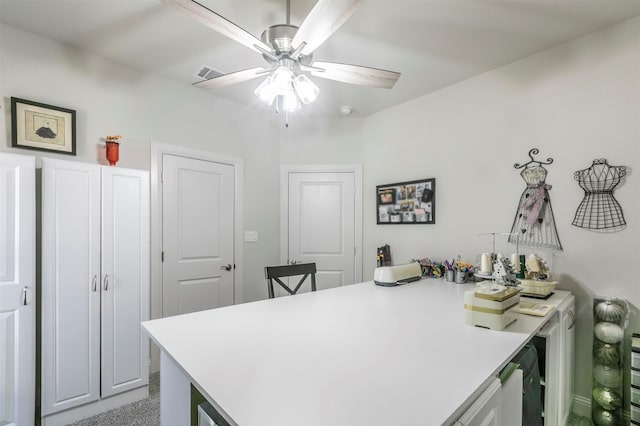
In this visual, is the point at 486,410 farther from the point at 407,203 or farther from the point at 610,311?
the point at 407,203

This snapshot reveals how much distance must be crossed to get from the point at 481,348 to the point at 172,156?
107 inches

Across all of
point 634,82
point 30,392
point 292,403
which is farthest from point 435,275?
point 30,392

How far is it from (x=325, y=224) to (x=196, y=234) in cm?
140

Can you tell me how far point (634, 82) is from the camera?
6.08 feet

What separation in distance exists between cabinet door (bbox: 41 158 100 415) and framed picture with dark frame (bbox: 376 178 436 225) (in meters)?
2.52

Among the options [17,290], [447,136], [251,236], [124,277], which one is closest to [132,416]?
[124,277]

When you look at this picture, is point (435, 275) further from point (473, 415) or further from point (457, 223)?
point (473, 415)

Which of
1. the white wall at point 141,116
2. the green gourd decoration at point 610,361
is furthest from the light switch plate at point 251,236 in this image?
the green gourd decoration at point 610,361

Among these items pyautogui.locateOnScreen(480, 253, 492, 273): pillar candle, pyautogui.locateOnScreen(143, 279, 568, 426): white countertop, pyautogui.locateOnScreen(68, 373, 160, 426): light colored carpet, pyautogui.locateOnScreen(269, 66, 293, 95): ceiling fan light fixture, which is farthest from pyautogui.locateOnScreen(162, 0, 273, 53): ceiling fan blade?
pyautogui.locateOnScreen(68, 373, 160, 426): light colored carpet

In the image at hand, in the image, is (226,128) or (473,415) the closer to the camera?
(473,415)

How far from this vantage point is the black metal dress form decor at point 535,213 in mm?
2182

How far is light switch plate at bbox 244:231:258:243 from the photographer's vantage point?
3.26 m

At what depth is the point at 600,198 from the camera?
6.40 feet

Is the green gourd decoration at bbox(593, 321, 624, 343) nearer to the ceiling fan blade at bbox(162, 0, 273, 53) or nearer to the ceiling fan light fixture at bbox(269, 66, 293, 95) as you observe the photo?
the ceiling fan light fixture at bbox(269, 66, 293, 95)
